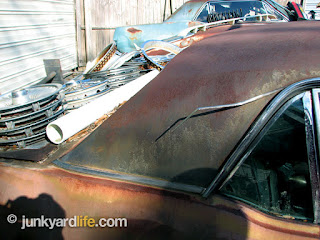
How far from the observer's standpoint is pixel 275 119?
1.13 m

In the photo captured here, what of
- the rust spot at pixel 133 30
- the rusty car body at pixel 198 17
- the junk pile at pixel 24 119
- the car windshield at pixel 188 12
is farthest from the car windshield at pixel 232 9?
the junk pile at pixel 24 119

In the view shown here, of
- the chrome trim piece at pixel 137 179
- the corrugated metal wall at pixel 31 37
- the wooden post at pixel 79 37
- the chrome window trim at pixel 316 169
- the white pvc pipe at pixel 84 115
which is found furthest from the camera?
the wooden post at pixel 79 37

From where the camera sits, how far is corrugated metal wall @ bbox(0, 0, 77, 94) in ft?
14.7

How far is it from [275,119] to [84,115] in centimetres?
111

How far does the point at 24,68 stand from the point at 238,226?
5.08 m

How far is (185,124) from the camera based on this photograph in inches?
48.9

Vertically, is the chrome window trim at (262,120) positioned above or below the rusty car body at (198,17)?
below

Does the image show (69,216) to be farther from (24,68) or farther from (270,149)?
(24,68)

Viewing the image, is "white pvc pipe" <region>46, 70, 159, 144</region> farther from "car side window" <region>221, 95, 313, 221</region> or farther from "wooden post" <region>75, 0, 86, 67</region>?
"wooden post" <region>75, 0, 86, 67</region>

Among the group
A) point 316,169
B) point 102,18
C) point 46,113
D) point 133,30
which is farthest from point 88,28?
point 316,169

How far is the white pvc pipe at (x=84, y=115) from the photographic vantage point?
4.99 feet

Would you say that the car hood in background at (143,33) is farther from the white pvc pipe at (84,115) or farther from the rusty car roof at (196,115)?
the rusty car roof at (196,115)

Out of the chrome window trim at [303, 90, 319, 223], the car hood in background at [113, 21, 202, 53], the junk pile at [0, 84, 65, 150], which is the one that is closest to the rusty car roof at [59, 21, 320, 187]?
the chrome window trim at [303, 90, 319, 223]

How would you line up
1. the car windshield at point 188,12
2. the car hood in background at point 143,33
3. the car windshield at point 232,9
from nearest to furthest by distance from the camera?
the car hood in background at point 143,33
the car windshield at point 232,9
the car windshield at point 188,12
